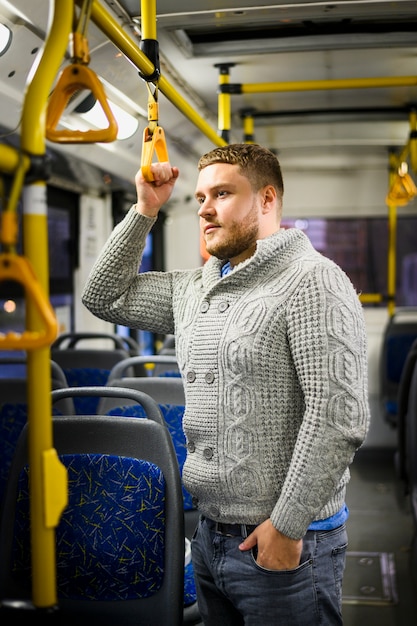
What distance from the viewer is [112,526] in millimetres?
2021

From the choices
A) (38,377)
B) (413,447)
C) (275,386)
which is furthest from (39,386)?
(413,447)

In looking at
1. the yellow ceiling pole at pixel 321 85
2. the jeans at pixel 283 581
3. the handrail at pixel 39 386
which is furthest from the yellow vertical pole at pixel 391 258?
the handrail at pixel 39 386

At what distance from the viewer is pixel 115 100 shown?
154 inches

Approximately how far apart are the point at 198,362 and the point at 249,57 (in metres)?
2.61

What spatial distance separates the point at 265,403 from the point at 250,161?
61 cm

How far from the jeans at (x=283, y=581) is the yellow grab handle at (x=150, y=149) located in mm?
913

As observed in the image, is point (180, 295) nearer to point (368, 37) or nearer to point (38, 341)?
point (38, 341)

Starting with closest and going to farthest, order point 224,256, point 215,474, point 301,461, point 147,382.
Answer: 1. point 301,461
2. point 215,474
3. point 224,256
4. point 147,382

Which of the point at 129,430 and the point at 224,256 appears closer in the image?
the point at 224,256

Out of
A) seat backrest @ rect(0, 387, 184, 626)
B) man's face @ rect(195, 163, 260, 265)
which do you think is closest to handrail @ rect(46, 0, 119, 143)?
man's face @ rect(195, 163, 260, 265)

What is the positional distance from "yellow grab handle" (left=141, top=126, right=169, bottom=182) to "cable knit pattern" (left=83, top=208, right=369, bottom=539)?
32cm

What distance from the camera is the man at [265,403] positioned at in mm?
1630

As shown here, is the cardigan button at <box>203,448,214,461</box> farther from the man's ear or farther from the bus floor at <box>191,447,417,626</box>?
the bus floor at <box>191,447,417,626</box>

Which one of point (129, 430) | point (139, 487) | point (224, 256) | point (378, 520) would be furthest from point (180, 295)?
point (378, 520)
